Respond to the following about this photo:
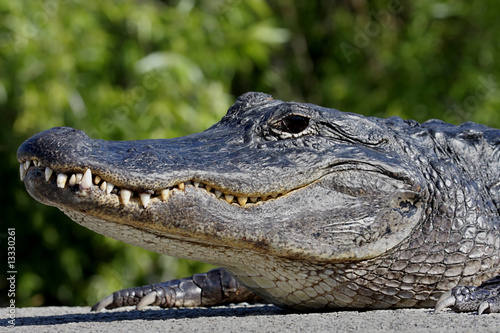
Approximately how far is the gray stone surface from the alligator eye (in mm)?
824

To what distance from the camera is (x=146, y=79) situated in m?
6.46

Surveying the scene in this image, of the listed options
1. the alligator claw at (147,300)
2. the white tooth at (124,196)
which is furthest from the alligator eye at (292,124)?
the alligator claw at (147,300)

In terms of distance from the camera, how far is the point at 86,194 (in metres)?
2.51

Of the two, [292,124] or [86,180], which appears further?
[292,124]

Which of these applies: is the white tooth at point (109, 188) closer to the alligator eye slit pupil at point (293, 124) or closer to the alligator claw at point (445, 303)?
the alligator eye slit pupil at point (293, 124)

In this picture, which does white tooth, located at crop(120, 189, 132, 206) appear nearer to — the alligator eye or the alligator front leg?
the alligator eye

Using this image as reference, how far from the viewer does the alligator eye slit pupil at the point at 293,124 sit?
9.93 feet

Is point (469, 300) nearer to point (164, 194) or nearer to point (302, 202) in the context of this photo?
point (302, 202)

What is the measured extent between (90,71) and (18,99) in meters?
0.73

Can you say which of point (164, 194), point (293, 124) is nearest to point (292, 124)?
point (293, 124)
